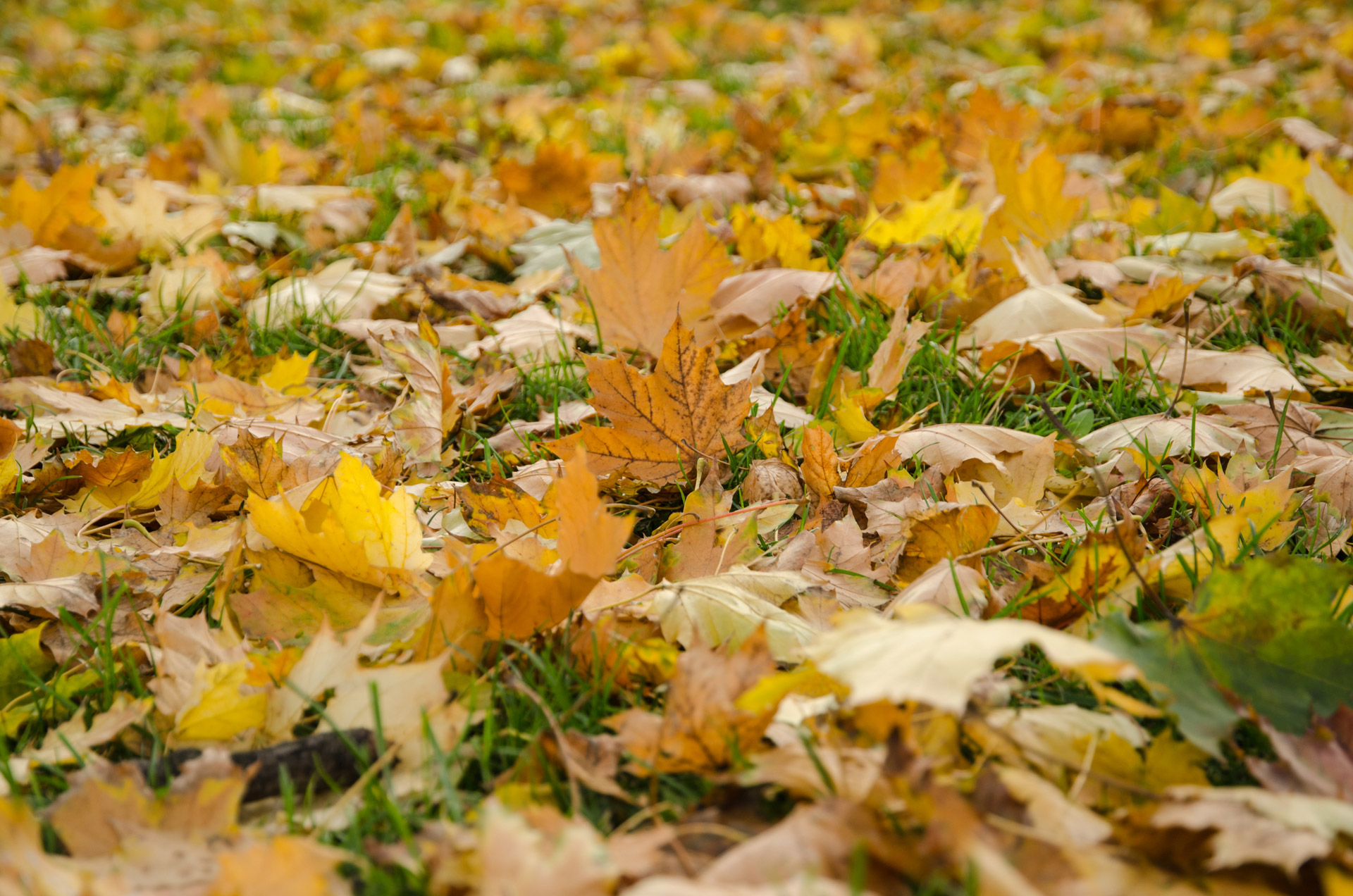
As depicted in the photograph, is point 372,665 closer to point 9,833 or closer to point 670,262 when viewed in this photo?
point 9,833

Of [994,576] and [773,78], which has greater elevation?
[773,78]

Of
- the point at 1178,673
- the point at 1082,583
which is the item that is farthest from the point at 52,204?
the point at 1178,673

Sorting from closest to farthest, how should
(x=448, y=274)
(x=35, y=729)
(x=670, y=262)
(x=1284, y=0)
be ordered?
(x=35, y=729) < (x=670, y=262) < (x=448, y=274) < (x=1284, y=0)

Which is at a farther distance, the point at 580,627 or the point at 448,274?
the point at 448,274

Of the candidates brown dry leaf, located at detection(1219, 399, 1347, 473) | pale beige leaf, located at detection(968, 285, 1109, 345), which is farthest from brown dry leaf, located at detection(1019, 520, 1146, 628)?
pale beige leaf, located at detection(968, 285, 1109, 345)

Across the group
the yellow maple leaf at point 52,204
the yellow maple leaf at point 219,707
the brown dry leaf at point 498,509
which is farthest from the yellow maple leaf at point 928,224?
the yellow maple leaf at point 52,204

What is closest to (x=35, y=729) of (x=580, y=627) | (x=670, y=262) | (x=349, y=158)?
(x=580, y=627)

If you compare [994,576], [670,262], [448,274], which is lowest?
[994,576]
